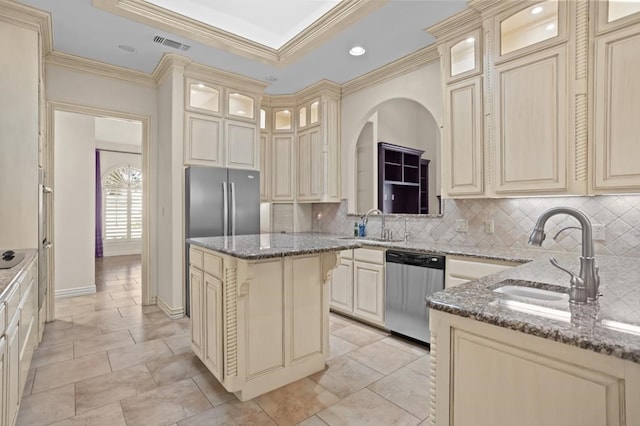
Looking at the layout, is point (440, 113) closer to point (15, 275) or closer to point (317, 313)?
point (317, 313)

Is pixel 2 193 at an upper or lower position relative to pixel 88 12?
lower

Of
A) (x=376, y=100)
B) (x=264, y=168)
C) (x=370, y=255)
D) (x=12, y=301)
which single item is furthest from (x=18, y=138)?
(x=376, y=100)

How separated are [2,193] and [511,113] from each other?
416 cm

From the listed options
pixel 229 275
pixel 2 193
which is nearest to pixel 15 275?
pixel 229 275

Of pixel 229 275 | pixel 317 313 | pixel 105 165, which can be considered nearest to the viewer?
pixel 229 275

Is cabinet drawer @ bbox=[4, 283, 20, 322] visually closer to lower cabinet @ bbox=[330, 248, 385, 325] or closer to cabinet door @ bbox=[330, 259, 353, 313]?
cabinet door @ bbox=[330, 259, 353, 313]

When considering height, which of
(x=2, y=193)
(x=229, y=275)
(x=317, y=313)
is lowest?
(x=317, y=313)

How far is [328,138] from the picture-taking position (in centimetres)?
442

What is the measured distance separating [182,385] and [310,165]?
3.10 m

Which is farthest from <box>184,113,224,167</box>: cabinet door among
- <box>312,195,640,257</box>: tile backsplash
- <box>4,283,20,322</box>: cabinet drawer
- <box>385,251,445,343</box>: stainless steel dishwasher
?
<box>385,251,445,343</box>: stainless steel dishwasher

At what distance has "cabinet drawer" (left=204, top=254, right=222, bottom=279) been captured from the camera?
2178 mm

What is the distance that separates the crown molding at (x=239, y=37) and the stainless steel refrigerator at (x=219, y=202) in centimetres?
137

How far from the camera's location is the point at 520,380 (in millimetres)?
932

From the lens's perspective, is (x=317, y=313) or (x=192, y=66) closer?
(x=317, y=313)
